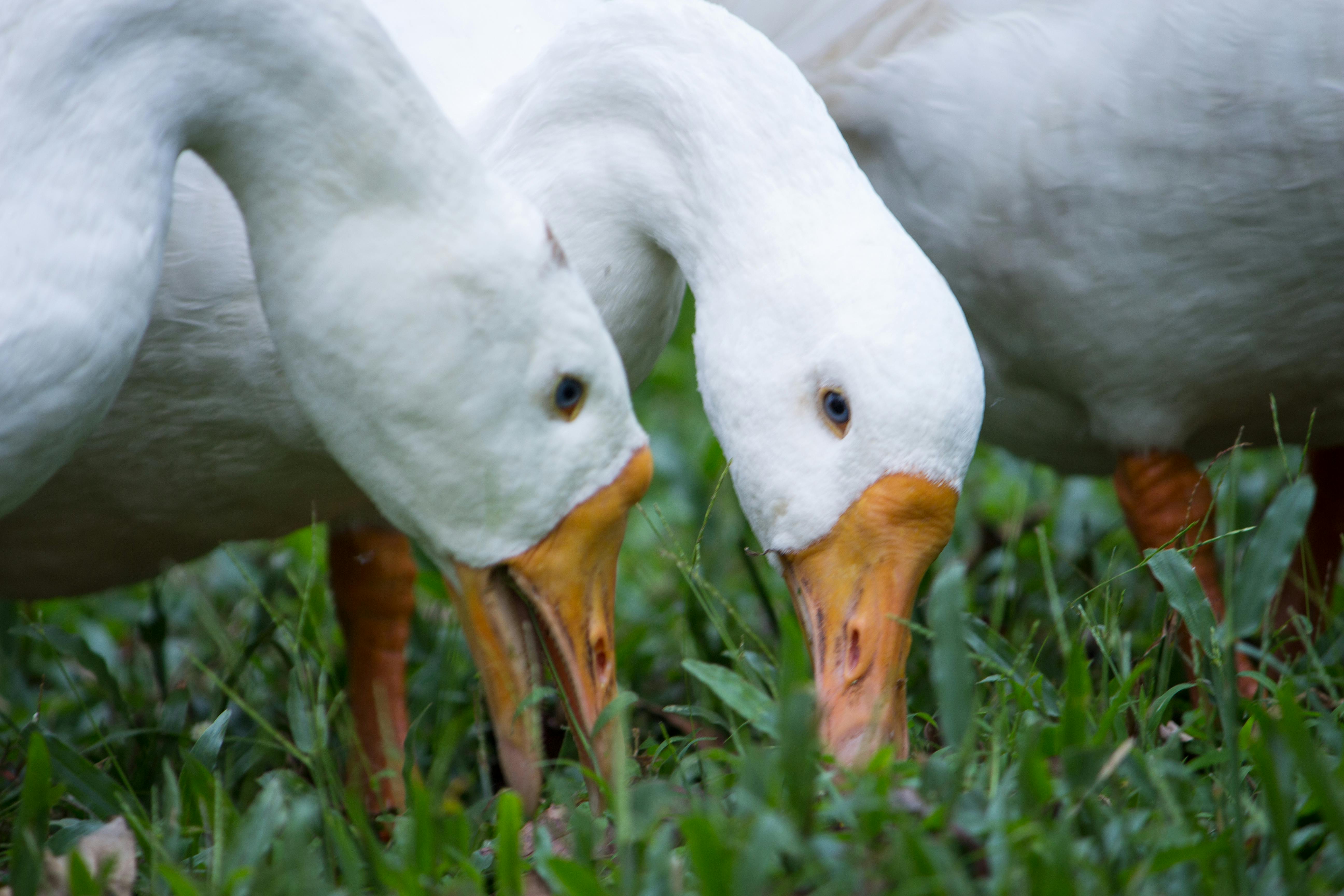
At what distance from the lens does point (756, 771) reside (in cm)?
188

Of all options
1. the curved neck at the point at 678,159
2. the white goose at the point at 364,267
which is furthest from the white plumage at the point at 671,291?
the white goose at the point at 364,267

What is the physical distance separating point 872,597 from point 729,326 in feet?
1.88

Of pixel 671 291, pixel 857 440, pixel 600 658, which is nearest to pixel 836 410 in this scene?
pixel 857 440

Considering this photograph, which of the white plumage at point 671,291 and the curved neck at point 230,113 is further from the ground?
the curved neck at point 230,113

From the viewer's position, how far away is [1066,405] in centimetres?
366

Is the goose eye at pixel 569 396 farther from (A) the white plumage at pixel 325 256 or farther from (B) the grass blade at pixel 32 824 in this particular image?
(B) the grass blade at pixel 32 824

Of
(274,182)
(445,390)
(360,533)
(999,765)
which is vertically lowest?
(360,533)

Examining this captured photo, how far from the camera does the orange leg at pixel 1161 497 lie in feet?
11.6

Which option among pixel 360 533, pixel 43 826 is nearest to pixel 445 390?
pixel 43 826

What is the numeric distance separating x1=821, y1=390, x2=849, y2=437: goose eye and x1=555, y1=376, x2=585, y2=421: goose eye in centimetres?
43

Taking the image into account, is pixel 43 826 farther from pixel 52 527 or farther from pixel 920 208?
pixel 920 208

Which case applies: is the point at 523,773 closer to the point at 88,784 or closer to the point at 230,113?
the point at 88,784

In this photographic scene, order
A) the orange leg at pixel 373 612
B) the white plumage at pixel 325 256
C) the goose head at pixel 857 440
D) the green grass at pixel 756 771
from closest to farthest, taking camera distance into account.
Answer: the green grass at pixel 756 771 → the white plumage at pixel 325 256 → the goose head at pixel 857 440 → the orange leg at pixel 373 612

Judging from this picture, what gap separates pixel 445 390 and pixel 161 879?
0.86 meters
